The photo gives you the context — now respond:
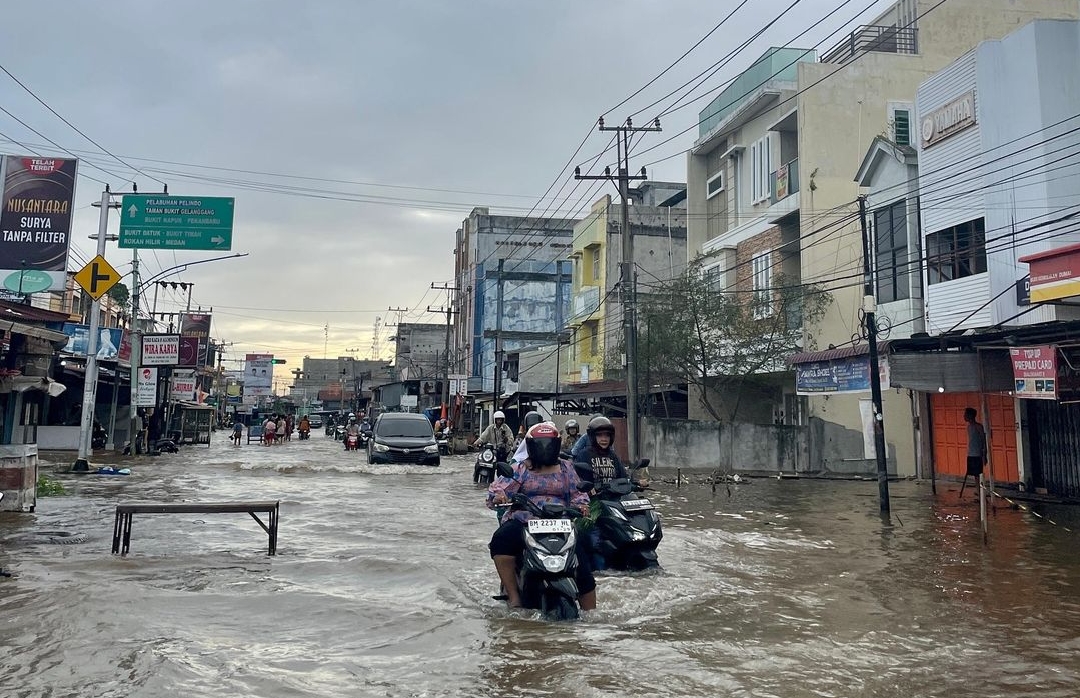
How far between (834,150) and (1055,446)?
1199 cm

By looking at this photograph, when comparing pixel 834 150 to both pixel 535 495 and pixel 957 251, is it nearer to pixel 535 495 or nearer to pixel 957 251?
pixel 957 251

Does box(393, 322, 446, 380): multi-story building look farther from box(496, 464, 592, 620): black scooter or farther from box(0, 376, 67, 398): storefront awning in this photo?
box(496, 464, 592, 620): black scooter

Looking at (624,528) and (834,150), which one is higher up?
(834,150)

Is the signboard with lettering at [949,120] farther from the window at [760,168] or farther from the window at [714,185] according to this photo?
the window at [714,185]

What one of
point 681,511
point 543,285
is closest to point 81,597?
point 681,511

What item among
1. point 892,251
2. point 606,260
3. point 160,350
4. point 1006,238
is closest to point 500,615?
point 1006,238

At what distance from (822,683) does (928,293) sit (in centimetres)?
1630

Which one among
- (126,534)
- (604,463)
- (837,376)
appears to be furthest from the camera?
(837,376)

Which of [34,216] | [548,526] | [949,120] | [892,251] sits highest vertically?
[949,120]

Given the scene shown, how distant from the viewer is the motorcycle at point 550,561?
6.02 metres

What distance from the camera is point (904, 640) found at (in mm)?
5898

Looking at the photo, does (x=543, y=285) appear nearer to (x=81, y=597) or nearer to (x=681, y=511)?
(x=681, y=511)

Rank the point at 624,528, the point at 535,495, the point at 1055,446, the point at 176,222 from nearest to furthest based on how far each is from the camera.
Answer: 1. the point at 535,495
2. the point at 624,528
3. the point at 1055,446
4. the point at 176,222

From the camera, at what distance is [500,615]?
6613 mm
